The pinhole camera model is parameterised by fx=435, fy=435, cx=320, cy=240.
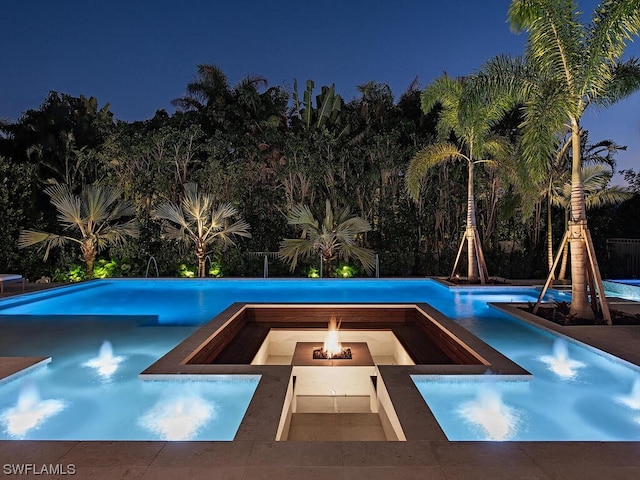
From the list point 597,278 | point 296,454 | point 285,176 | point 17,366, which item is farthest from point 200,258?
point 296,454

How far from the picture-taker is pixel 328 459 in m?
2.28

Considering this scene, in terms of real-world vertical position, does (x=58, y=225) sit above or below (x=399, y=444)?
above

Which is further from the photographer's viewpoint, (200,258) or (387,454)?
(200,258)

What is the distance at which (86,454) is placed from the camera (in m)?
2.32

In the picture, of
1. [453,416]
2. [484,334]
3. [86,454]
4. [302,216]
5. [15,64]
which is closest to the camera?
[86,454]

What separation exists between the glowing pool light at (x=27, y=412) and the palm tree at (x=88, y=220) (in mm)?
8277

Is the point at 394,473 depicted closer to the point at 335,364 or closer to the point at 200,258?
the point at 335,364

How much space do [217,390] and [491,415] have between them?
7.08ft

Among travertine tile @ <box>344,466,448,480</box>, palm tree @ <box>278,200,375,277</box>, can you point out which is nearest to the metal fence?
palm tree @ <box>278,200,375,277</box>

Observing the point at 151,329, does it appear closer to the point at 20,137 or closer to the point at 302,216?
the point at 302,216

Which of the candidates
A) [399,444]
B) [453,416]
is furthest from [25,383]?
[453,416]

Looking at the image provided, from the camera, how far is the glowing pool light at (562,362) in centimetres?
412

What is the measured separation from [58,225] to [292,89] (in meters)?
8.36

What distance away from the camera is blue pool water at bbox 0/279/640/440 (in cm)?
298
